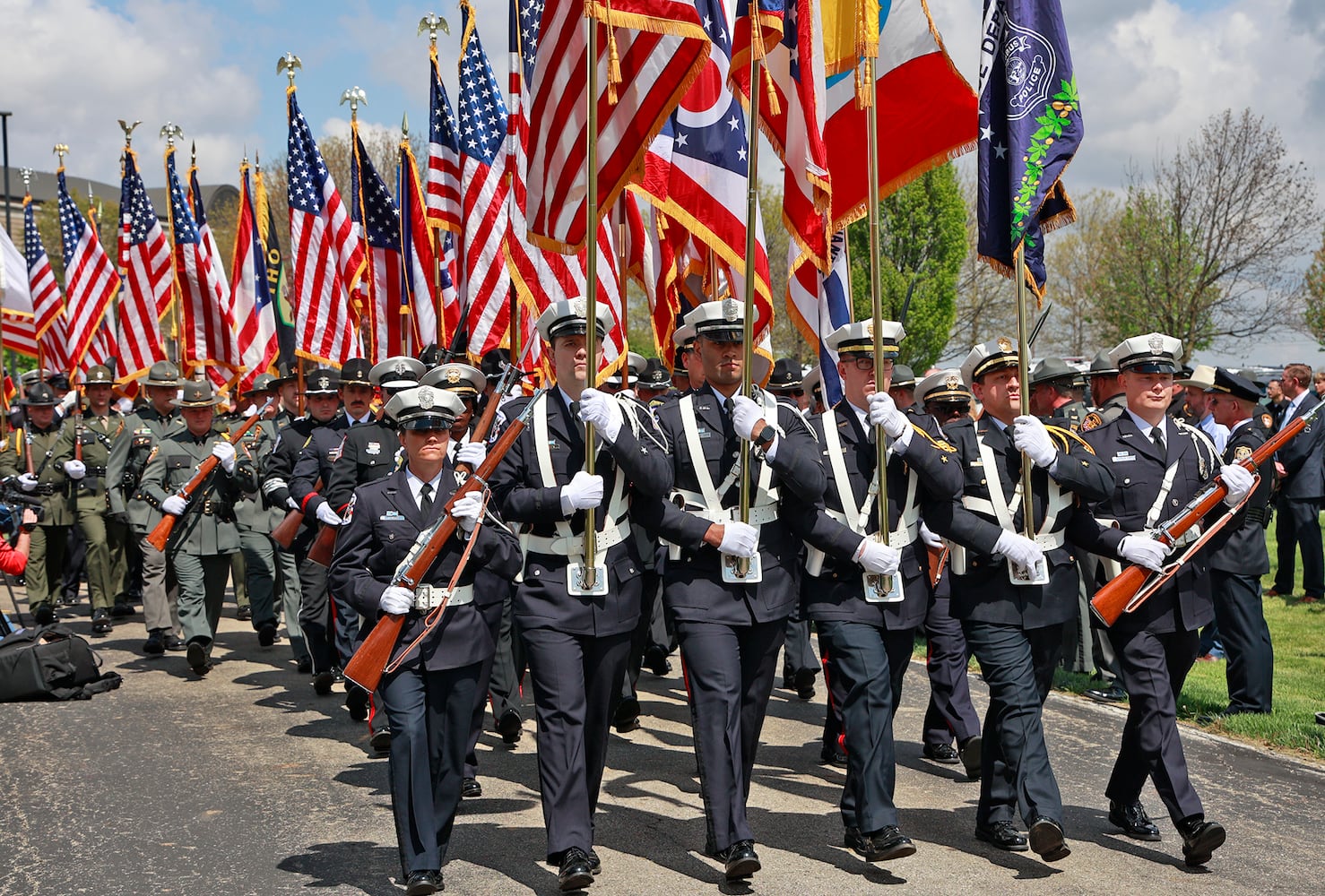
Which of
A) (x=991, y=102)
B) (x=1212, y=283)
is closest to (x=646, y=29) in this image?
(x=991, y=102)

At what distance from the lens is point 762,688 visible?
5867 millimetres

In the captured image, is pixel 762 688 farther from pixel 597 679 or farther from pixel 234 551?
pixel 234 551

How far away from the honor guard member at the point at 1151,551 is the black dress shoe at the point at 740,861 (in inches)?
78.7

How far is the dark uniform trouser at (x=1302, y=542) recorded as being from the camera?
13547mm

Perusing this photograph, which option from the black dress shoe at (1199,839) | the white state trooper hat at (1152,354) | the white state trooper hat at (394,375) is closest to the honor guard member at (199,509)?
the white state trooper hat at (394,375)

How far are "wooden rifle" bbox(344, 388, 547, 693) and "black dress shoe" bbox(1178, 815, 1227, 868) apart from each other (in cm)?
351

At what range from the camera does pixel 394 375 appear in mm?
8469

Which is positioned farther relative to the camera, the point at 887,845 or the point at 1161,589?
the point at 1161,589

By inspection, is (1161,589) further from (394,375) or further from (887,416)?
(394,375)

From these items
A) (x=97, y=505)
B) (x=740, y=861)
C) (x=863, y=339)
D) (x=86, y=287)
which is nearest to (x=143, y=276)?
(x=86, y=287)

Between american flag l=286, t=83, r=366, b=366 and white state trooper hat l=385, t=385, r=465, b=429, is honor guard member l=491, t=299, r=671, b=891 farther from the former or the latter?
american flag l=286, t=83, r=366, b=366

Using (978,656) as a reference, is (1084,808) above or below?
below

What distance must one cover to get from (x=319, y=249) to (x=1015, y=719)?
10717 mm

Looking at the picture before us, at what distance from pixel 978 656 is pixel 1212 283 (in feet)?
95.7
